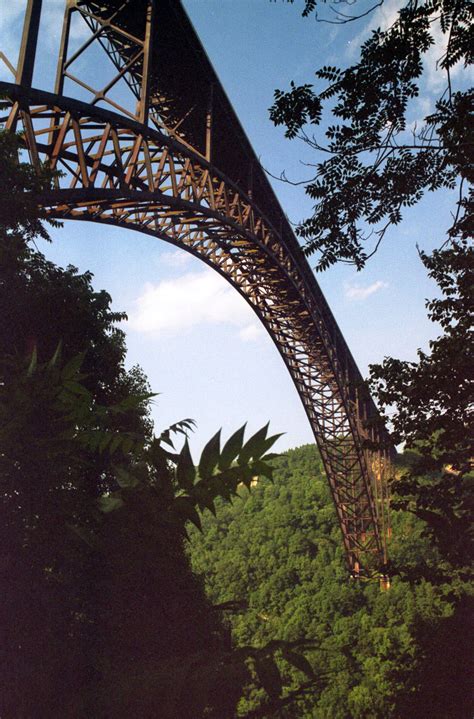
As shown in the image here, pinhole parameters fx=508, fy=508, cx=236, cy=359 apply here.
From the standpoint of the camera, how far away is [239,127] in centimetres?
1683

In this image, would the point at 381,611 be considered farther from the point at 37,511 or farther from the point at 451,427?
the point at 37,511

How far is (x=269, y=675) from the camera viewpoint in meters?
1.00

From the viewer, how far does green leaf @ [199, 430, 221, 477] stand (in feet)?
3.79

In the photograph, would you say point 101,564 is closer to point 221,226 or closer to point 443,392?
point 443,392

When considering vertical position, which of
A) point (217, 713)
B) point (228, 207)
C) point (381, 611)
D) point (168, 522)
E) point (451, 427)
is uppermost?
point (228, 207)

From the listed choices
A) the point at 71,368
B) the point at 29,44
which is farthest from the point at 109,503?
the point at 29,44

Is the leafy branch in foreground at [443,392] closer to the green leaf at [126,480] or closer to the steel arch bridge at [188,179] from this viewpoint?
the steel arch bridge at [188,179]

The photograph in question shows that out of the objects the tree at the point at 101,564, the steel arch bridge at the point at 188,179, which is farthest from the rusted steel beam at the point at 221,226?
the tree at the point at 101,564

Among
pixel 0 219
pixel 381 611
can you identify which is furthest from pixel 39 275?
pixel 381 611

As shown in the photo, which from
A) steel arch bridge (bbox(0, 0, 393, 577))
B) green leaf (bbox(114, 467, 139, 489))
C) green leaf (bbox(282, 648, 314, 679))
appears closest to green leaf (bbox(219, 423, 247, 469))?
green leaf (bbox(114, 467, 139, 489))

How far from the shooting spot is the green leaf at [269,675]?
977mm

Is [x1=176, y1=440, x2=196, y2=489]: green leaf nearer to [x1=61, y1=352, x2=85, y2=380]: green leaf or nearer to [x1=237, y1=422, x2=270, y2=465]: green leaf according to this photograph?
[x1=237, y1=422, x2=270, y2=465]: green leaf

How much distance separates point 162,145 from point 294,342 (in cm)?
1562

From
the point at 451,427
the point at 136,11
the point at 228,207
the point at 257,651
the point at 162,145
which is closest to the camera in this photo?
the point at 257,651
